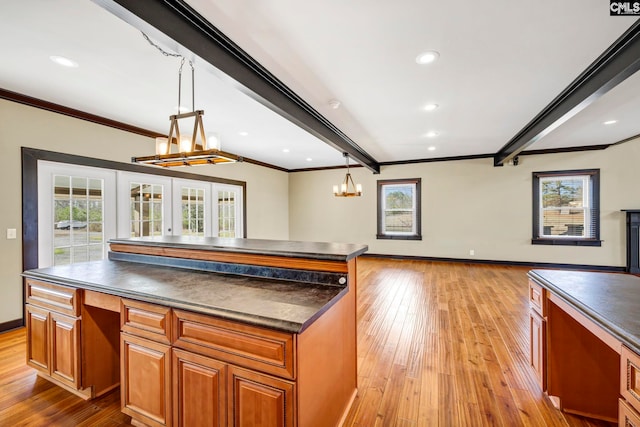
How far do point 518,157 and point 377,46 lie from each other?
5635 mm

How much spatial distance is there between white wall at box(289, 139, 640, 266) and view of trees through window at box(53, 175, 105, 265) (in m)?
5.44

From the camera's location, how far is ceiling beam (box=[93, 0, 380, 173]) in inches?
60.7

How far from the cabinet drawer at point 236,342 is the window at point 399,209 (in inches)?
253

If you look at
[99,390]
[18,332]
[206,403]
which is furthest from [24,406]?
[18,332]

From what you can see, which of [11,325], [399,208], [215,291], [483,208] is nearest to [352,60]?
[215,291]

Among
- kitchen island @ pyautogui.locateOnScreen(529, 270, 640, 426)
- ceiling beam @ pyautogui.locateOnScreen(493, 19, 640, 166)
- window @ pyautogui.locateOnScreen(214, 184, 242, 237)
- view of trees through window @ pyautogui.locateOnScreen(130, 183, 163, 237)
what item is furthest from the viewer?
window @ pyautogui.locateOnScreen(214, 184, 242, 237)

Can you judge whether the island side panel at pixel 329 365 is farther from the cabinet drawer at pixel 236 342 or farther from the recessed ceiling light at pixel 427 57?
the recessed ceiling light at pixel 427 57

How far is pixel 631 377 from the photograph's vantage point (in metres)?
1.08

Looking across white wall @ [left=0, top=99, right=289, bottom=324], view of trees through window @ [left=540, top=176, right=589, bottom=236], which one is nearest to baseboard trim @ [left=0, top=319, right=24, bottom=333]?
white wall @ [left=0, top=99, right=289, bottom=324]

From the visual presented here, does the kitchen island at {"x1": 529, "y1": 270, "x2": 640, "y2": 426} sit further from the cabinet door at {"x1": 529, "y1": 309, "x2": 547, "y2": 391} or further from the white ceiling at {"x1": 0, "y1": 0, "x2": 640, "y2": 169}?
the white ceiling at {"x1": 0, "y1": 0, "x2": 640, "y2": 169}

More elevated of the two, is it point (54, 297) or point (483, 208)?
point (483, 208)

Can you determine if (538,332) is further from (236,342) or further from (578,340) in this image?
(236,342)

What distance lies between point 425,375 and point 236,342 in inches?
69.1

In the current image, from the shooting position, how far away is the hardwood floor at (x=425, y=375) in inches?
71.8
